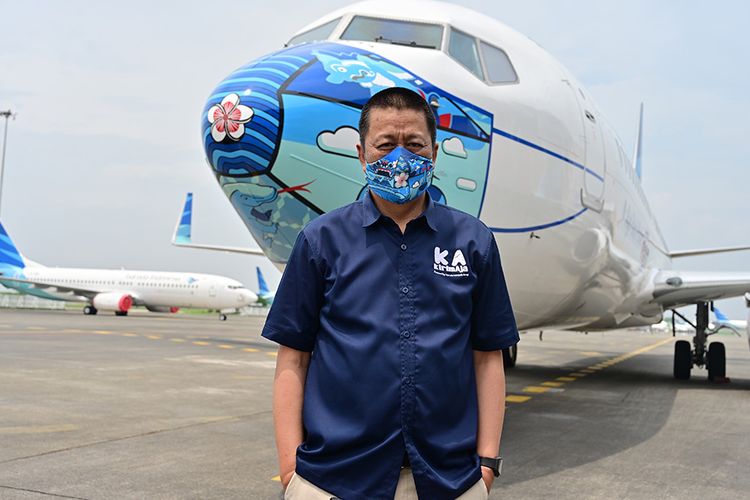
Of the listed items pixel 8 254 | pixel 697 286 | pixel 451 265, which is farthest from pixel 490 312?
pixel 8 254

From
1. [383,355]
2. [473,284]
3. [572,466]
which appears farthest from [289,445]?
[572,466]

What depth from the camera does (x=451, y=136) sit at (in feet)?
15.3

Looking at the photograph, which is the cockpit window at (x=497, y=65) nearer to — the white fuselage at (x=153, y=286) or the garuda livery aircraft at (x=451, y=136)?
the garuda livery aircraft at (x=451, y=136)

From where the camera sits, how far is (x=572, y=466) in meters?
5.30

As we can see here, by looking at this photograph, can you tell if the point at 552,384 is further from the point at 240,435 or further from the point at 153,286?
the point at 153,286

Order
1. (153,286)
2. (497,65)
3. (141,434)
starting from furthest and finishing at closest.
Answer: (153,286) < (141,434) < (497,65)

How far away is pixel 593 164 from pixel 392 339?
5.35 meters

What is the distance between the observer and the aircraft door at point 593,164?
6589 mm

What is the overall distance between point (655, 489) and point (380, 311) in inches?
138

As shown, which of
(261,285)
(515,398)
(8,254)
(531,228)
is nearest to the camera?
(531,228)

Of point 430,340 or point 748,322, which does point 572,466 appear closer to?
point 430,340

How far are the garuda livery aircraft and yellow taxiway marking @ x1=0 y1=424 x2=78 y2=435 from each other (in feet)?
8.89

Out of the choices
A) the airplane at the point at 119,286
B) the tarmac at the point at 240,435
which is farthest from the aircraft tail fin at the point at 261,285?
the tarmac at the point at 240,435

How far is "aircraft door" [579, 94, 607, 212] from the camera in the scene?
6589mm
